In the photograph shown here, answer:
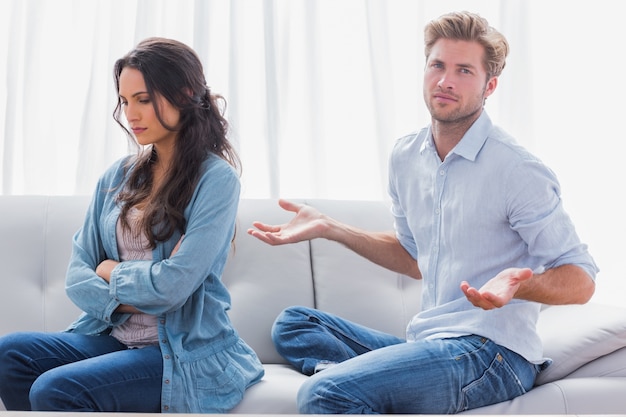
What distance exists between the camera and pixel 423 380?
1.68 meters

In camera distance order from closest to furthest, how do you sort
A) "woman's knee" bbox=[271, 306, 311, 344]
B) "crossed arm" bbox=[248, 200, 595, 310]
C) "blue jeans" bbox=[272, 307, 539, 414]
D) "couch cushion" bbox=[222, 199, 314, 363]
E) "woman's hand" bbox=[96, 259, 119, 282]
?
"crossed arm" bbox=[248, 200, 595, 310] → "blue jeans" bbox=[272, 307, 539, 414] → "woman's hand" bbox=[96, 259, 119, 282] → "woman's knee" bbox=[271, 306, 311, 344] → "couch cushion" bbox=[222, 199, 314, 363]

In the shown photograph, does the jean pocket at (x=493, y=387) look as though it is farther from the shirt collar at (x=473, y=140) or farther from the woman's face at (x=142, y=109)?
the woman's face at (x=142, y=109)

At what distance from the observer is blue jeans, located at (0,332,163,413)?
168 cm

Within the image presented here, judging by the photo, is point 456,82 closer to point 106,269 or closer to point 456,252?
point 456,252

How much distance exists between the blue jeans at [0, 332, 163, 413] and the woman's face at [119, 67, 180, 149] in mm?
520

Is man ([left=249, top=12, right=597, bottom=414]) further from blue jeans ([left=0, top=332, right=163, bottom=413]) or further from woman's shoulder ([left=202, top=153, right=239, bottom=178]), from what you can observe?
blue jeans ([left=0, top=332, right=163, bottom=413])

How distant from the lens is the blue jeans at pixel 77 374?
168cm

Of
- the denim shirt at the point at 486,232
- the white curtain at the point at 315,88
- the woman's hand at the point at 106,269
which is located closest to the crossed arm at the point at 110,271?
the woman's hand at the point at 106,269

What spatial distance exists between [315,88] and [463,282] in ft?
5.03

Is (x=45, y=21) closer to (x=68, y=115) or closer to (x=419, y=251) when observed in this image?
(x=68, y=115)

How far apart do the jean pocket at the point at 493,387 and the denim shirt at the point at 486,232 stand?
→ 5cm

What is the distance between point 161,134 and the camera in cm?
200

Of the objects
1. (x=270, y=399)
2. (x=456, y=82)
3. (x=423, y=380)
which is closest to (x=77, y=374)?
(x=270, y=399)

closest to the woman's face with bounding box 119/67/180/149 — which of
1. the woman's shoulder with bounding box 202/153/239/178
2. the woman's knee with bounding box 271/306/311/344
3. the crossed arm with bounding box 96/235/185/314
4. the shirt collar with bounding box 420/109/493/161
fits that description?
the woman's shoulder with bounding box 202/153/239/178
